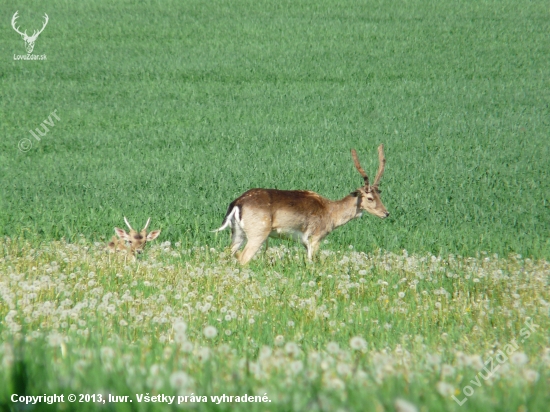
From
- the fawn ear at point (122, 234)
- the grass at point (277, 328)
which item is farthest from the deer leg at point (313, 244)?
the fawn ear at point (122, 234)

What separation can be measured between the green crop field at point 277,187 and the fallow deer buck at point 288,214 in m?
0.29

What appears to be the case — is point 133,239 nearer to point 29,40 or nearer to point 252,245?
point 252,245

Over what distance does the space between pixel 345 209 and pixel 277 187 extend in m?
3.77

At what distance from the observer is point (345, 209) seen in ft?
35.7

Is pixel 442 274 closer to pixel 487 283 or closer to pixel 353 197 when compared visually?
pixel 487 283

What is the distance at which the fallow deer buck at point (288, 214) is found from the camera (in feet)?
31.6

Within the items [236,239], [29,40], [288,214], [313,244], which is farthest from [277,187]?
[29,40]

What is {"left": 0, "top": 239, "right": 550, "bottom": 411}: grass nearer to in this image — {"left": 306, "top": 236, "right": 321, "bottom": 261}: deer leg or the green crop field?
the green crop field

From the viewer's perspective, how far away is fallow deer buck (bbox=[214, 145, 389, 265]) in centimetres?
962

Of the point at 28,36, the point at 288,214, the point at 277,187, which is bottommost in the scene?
the point at 288,214

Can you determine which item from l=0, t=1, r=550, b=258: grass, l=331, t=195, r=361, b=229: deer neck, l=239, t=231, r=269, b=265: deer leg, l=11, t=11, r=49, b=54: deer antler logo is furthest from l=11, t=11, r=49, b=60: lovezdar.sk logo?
l=239, t=231, r=269, b=265: deer leg

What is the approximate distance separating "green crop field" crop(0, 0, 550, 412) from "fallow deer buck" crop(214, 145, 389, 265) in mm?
295

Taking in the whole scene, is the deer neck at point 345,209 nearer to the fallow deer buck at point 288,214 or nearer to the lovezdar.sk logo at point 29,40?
the fallow deer buck at point 288,214

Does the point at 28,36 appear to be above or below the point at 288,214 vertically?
above
